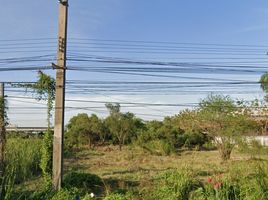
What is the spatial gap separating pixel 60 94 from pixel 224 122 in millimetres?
13205

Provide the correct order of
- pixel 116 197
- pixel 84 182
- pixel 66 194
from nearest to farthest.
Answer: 1. pixel 116 197
2. pixel 66 194
3. pixel 84 182

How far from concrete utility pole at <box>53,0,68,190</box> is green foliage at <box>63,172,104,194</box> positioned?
67cm

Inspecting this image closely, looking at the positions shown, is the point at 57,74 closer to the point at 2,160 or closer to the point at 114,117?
the point at 2,160

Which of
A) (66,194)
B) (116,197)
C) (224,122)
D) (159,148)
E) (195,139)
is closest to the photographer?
(116,197)

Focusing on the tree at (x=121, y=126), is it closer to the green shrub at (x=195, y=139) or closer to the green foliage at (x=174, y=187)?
the green shrub at (x=195, y=139)

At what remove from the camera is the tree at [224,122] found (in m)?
21.8

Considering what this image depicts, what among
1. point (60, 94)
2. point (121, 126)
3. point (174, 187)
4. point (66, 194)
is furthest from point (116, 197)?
point (121, 126)

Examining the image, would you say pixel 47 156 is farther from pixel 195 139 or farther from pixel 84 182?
pixel 195 139

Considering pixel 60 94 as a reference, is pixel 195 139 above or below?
below

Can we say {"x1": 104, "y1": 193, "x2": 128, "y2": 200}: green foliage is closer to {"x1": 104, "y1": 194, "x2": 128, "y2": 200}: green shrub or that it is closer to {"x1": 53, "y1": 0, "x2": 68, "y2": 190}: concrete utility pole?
{"x1": 104, "y1": 194, "x2": 128, "y2": 200}: green shrub

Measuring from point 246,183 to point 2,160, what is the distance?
6607 mm

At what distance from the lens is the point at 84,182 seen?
11.5 meters

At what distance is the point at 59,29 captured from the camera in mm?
11273

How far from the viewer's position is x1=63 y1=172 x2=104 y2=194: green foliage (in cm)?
1141
